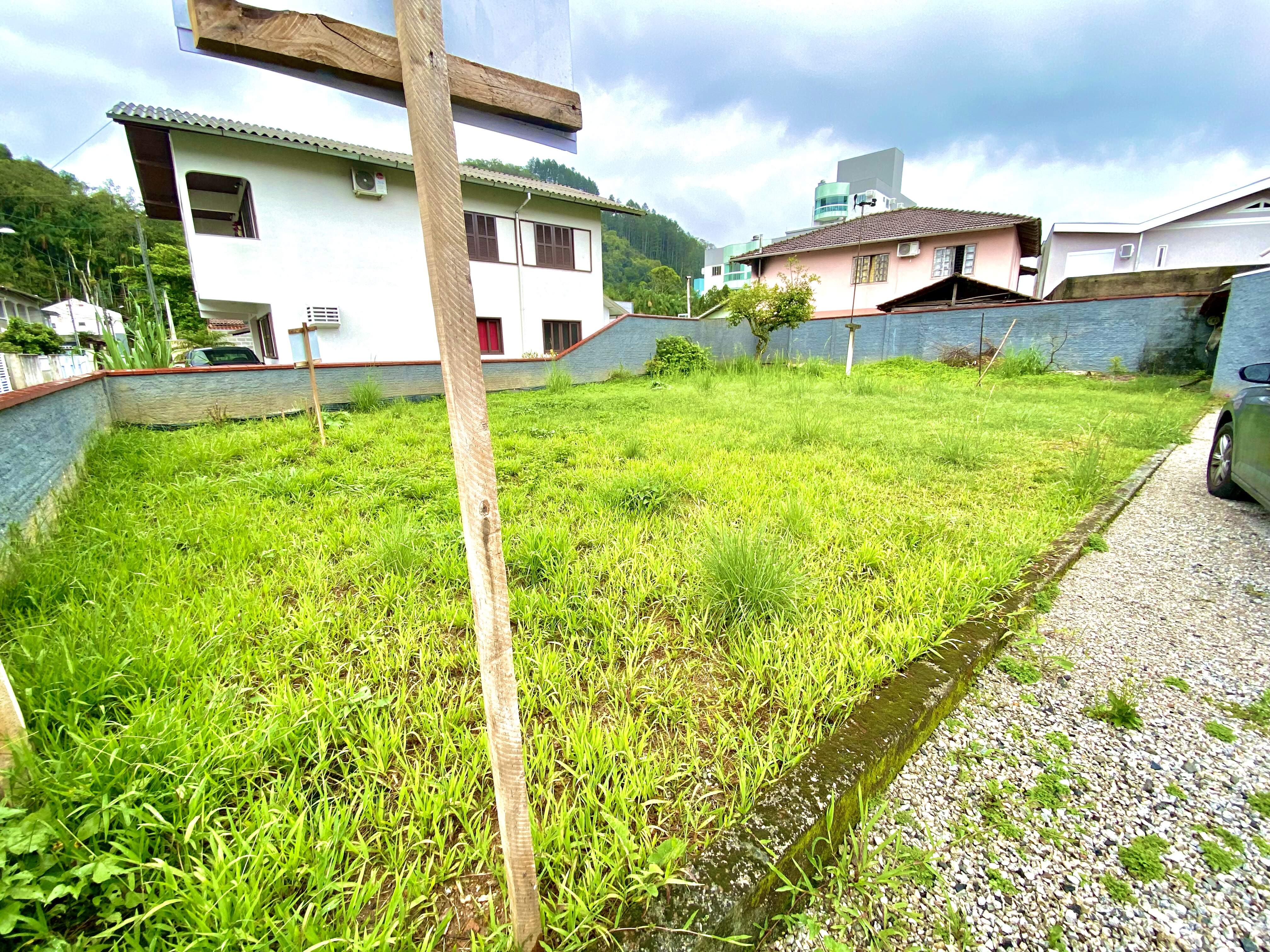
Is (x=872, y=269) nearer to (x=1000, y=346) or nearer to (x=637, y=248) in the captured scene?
(x=1000, y=346)

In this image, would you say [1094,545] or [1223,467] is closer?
[1094,545]

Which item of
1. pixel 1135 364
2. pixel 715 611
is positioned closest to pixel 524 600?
pixel 715 611

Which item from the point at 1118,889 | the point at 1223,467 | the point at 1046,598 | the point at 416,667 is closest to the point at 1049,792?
the point at 1118,889

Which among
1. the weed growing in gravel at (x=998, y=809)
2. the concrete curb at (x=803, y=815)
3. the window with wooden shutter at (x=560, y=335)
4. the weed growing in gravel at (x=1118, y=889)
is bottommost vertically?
the weed growing in gravel at (x=1118, y=889)

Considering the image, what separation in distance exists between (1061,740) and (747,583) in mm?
1110

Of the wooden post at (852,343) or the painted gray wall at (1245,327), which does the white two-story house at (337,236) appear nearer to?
the wooden post at (852,343)

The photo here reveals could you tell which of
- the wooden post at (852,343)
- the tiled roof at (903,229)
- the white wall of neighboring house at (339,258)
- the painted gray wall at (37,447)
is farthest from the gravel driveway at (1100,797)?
the tiled roof at (903,229)

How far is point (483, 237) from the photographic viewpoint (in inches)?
508

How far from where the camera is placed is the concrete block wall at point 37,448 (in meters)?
2.51

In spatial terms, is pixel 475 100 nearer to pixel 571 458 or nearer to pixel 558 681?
pixel 558 681

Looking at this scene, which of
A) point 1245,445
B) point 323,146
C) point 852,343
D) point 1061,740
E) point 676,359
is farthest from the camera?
point 852,343

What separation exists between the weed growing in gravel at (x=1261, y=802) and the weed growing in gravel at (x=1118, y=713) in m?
0.27

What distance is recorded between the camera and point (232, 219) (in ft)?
44.1

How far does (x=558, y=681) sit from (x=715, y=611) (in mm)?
746
